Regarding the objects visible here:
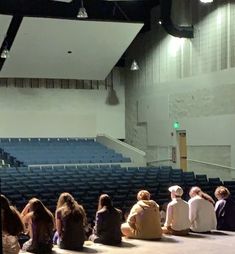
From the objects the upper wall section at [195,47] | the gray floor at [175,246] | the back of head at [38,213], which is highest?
the upper wall section at [195,47]

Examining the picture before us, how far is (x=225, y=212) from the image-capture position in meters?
7.60

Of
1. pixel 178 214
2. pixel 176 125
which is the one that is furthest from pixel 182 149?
pixel 178 214

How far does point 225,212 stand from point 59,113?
16.5m

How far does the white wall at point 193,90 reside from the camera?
16.9 metres

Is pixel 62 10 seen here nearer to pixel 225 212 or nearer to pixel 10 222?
pixel 225 212

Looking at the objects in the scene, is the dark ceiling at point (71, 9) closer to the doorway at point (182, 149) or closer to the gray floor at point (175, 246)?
the doorway at point (182, 149)

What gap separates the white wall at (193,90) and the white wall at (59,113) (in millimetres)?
1447

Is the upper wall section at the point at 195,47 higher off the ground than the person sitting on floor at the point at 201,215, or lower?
higher

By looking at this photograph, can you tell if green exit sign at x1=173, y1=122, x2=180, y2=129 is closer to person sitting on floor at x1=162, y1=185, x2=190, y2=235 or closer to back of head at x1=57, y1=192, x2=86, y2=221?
person sitting on floor at x1=162, y1=185, x2=190, y2=235

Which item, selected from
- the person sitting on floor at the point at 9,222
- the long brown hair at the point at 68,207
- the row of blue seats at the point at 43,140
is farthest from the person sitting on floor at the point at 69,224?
the row of blue seats at the point at 43,140

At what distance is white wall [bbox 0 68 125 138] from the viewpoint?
22.6 m

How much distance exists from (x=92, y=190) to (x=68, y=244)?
473 cm

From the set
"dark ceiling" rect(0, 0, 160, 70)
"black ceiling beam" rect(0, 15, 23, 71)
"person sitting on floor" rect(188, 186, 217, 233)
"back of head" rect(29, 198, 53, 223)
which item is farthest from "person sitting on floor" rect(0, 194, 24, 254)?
"black ceiling beam" rect(0, 15, 23, 71)

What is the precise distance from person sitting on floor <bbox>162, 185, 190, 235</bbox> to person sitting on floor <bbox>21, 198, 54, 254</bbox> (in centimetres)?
200
